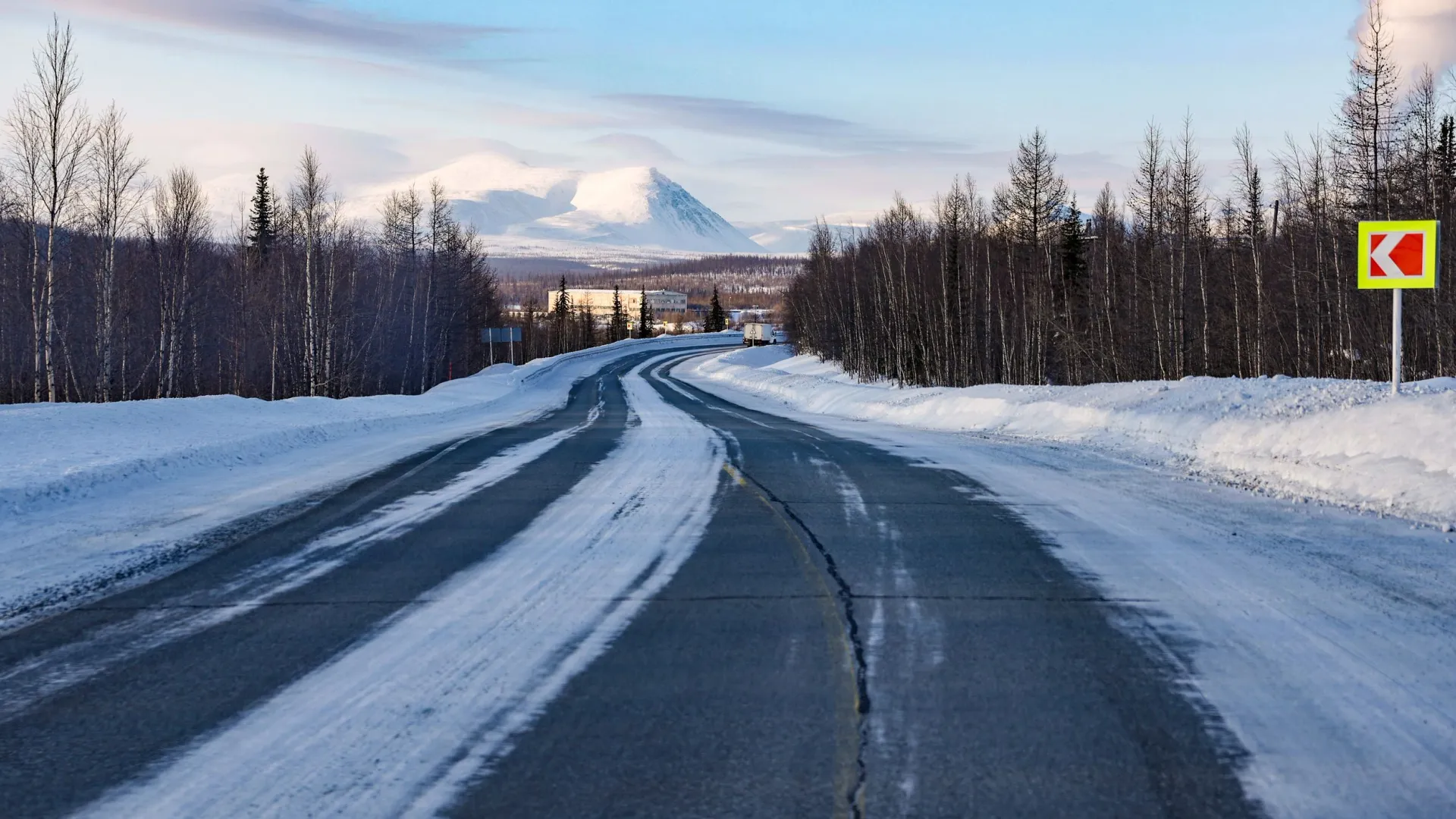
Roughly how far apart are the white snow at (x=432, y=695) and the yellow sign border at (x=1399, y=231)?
9.20m

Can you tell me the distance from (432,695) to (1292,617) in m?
4.52

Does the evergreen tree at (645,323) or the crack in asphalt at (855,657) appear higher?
the evergreen tree at (645,323)

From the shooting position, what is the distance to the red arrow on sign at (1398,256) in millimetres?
12297

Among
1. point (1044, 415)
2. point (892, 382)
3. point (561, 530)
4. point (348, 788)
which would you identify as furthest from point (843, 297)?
point (348, 788)

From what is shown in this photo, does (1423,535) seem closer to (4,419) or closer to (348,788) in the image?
(348,788)

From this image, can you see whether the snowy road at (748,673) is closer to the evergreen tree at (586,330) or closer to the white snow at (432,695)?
the white snow at (432,695)

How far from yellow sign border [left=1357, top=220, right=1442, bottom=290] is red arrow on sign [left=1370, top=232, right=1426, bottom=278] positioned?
4cm

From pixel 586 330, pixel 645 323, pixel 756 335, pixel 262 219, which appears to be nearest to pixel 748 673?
pixel 262 219

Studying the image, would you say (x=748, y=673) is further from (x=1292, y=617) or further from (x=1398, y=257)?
(x=1398, y=257)

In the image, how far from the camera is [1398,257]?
12.4 m

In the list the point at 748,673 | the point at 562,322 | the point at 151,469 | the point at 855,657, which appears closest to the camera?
the point at 748,673

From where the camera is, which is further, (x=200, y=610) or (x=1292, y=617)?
(x=200, y=610)

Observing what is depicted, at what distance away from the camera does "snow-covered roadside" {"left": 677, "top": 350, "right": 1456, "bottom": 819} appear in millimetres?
3641

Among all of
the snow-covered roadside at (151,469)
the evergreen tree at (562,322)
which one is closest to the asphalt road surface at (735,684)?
the snow-covered roadside at (151,469)
